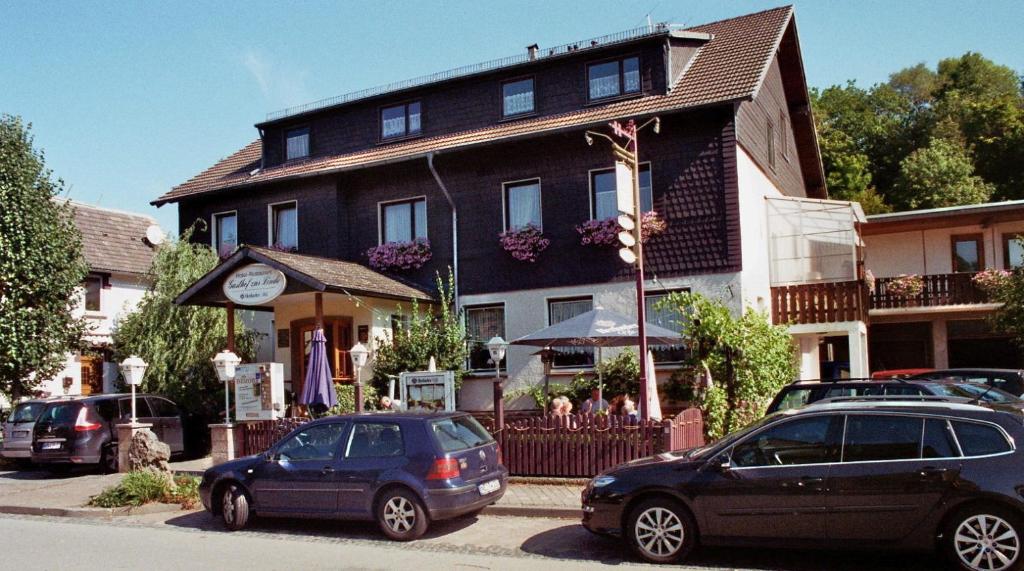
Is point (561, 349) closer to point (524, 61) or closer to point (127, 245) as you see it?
point (524, 61)

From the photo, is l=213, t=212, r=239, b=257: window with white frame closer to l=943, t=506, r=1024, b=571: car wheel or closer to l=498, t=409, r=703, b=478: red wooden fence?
l=498, t=409, r=703, b=478: red wooden fence

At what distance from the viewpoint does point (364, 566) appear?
8.61 metres

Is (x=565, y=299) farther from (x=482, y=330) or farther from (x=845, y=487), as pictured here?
(x=845, y=487)

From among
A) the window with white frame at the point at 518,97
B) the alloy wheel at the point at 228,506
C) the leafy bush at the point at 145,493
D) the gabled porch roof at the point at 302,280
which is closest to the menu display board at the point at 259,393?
the gabled porch roof at the point at 302,280

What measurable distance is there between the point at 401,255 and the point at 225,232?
6.06m

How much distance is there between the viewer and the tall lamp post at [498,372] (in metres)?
13.8

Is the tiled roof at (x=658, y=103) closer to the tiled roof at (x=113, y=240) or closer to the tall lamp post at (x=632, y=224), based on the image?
the tiled roof at (x=113, y=240)

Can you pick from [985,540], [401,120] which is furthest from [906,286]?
[985,540]

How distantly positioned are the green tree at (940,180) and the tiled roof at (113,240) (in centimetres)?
3346

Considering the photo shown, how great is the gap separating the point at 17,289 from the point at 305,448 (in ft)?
41.9

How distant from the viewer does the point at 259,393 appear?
15.5m

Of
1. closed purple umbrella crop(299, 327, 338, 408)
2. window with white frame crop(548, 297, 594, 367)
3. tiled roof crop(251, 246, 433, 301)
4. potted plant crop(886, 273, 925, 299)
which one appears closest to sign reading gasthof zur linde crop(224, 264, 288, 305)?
tiled roof crop(251, 246, 433, 301)

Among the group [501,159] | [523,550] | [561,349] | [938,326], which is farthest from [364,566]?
[938,326]

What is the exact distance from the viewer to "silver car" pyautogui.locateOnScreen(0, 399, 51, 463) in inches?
680
